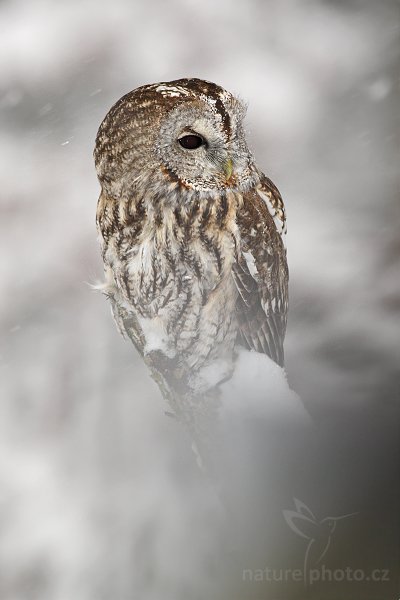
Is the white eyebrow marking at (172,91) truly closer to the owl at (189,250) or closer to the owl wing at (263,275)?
the owl at (189,250)

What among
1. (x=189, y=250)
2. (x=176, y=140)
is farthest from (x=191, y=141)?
(x=189, y=250)

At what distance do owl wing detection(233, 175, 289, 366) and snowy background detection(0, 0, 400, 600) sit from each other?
30 mm

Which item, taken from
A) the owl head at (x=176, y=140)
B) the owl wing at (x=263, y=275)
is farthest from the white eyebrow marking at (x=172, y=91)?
the owl wing at (x=263, y=275)

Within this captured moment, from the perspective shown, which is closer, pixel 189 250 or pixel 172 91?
pixel 172 91

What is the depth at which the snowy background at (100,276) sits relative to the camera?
948 mm

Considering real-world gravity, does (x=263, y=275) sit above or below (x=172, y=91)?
below

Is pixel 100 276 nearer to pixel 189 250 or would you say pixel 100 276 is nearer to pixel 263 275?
pixel 189 250

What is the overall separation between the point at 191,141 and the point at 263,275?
26 centimetres

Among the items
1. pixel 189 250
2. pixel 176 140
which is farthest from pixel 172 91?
pixel 189 250

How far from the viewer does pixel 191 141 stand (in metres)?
0.85
